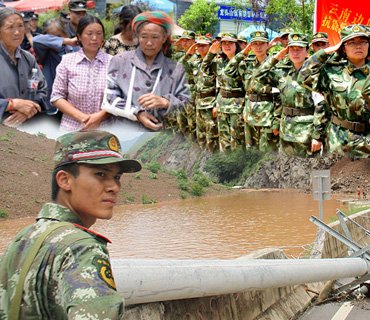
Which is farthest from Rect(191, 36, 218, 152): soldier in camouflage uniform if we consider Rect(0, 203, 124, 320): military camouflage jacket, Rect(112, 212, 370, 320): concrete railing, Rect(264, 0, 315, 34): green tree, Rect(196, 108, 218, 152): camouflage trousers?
Rect(0, 203, 124, 320): military camouflage jacket

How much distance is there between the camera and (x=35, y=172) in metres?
4.09

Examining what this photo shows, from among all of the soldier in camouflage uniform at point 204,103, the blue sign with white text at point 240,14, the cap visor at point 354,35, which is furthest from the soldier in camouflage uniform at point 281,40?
the cap visor at point 354,35

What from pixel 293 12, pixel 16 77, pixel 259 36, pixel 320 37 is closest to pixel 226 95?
pixel 259 36

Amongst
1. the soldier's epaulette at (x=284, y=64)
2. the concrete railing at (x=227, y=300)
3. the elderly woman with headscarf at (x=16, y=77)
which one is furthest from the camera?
the soldier's epaulette at (x=284, y=64)

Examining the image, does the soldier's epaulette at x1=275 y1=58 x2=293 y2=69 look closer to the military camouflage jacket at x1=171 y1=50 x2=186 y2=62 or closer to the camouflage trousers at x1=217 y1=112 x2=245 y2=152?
the camouflage trousers at x1=217 y1=112 x2=245 y2=152

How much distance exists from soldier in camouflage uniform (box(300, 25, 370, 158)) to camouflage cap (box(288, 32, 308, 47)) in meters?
0.11

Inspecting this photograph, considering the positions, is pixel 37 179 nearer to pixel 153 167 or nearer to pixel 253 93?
pixel 153 167

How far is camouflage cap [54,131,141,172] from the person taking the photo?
1.74m

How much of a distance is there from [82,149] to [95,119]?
80 millimetres

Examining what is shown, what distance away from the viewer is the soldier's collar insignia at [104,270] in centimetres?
159

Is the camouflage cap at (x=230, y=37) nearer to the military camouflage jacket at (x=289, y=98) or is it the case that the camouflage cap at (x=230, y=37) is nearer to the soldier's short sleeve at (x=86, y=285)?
the military camouflage jacket at (x=289, y=98)

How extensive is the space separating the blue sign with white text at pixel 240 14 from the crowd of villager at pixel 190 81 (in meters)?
0.10

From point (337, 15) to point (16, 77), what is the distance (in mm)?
2144

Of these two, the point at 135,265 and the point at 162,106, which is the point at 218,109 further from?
the point at 162,106
